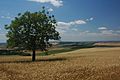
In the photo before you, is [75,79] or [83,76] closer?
[75,79]

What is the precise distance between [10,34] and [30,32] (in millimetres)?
3995

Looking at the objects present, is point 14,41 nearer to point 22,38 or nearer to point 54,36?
point 22,38

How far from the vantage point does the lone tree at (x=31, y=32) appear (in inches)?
2175

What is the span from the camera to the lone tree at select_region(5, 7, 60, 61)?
55.2 meters

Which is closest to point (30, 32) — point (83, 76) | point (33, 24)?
point (33, 24)

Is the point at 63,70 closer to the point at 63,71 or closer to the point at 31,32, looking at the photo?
the point at 63,71

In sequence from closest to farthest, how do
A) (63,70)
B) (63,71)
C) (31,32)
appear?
(63,71)
(63,70)
(31,32)

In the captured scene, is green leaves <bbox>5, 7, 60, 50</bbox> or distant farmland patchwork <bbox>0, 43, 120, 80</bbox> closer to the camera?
distant farmland patchwork <bbox>0, 43, 120, 80</bbox>

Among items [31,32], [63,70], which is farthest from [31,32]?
[63,70]

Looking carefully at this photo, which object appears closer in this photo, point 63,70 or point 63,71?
point 63,71

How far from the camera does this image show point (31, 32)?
55.7 meters

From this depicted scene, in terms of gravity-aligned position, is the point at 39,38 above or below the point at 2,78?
above

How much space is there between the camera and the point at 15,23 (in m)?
56.0

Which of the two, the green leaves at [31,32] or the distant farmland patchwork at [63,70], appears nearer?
the distant farmland patchwork at [63,70]
